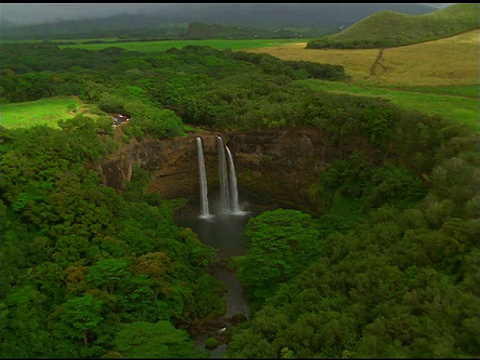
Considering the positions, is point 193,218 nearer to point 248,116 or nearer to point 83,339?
point 248,116

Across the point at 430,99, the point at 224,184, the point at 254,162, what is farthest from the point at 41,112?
the point at 430,99

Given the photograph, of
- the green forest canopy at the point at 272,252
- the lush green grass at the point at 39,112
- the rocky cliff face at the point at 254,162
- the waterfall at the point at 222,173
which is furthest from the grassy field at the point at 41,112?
the waterfall at the point at 222,173

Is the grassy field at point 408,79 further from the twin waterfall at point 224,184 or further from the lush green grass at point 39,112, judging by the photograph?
the twin waterfall at point 224,184

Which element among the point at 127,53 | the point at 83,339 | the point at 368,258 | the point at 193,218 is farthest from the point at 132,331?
the point at 127,53

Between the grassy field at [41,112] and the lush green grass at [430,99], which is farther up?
the grassy field at [41,112]

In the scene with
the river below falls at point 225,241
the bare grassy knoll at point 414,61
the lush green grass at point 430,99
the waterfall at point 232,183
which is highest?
the bare grassy knoll at point 414,61

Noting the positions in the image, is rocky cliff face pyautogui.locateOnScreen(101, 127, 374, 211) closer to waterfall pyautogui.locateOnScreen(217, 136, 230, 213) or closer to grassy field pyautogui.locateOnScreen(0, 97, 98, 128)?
waterfall pyautogui.locateOnScreen(217, 136, 230, 213)

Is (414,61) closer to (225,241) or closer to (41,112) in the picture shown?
(225,241)
